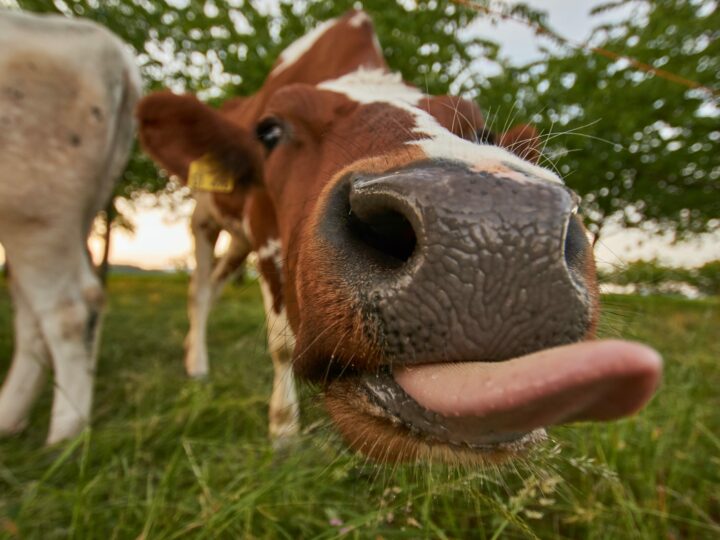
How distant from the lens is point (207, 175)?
2336 mm

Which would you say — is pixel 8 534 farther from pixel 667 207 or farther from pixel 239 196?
pixel 667 207

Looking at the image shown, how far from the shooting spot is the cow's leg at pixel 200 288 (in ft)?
12.4

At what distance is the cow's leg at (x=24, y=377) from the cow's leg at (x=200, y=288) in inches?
50.9

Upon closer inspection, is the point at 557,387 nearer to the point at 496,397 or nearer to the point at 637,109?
the point at 496,397

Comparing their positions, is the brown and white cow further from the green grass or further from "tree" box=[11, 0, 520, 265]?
"tree" box=[11, 0, 520, 265]

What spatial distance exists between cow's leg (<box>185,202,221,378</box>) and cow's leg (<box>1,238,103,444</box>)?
142 cm

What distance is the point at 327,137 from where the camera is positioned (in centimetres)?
160

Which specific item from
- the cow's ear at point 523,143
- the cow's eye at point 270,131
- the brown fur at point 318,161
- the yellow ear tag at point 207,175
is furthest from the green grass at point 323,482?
the yellow ear tag at point 207,175

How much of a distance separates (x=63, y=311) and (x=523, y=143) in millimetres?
2233

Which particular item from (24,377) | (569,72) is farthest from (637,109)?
(24,377)

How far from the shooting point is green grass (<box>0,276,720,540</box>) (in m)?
1.22

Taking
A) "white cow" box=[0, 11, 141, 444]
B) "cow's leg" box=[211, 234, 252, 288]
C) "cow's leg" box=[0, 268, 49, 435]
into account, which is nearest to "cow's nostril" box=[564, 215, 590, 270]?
"white cow" box=[0, 11, 141, 444]

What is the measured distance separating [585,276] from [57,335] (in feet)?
7.76

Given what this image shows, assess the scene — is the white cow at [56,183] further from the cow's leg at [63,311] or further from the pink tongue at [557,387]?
the pink tongue at [557,387]
